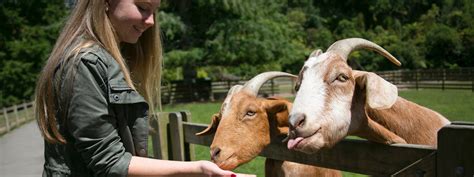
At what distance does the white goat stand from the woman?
0.63 m

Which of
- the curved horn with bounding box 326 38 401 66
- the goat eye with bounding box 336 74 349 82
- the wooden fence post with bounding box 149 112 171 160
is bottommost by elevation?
the wooden fence post with bounding box 149 112 171 160

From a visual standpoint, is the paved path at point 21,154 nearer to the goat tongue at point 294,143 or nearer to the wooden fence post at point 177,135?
the wooden fence post at point 177,135

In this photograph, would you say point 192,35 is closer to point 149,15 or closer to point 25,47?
point 25,47

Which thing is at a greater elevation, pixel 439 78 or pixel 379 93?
pixel 379 93

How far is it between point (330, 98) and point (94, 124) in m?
1.07

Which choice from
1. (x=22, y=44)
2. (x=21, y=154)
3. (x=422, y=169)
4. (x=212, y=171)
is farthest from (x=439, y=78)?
(x=22, y=44)

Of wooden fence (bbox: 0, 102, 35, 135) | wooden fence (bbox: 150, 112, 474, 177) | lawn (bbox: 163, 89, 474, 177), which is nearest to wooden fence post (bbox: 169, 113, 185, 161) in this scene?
wooden fence (bbox: 150, 112, 474, 177)

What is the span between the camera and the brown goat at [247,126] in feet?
8.19

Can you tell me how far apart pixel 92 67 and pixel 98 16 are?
0.22 meters

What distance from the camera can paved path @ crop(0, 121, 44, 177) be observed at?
8133mm

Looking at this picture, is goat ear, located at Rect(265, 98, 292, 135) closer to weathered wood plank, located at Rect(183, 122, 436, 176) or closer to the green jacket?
weathered wood plank, located at Rect(183, 122, 436, 176)

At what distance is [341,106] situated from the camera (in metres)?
2.15

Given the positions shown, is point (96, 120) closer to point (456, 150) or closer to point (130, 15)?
point (130, 15)

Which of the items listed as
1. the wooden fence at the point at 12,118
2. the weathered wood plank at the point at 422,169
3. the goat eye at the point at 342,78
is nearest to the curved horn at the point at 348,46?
the goat eye at the point at 342,78
